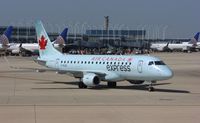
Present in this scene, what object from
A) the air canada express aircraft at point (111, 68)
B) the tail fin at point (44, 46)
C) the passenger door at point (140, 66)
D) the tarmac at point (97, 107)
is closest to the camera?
the tarmac at point (97, 107)

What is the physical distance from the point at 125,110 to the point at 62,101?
484 cm

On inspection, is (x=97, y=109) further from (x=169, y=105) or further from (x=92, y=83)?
(x=92, y=83)

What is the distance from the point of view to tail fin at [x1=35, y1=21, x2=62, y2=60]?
40200 millimetres

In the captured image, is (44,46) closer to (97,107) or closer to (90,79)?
(90,79)

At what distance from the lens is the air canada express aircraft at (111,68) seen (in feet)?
107

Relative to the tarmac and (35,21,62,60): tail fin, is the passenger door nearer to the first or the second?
the tarmac

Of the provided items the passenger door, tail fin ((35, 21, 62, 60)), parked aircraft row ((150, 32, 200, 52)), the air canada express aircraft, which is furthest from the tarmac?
parked aircraft row ((150, 32, 200, 52))

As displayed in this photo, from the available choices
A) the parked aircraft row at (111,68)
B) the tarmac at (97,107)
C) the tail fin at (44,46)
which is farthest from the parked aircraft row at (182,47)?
the tarmac at (97,107)

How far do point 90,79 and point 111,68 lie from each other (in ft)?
6.67

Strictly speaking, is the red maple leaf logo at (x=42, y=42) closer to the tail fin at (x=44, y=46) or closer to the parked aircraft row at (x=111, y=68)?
the tail fin at (x=44, y=46)

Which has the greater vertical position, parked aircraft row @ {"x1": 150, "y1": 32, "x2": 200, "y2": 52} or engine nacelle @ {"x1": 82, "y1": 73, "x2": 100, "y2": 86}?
parked aircraft row @ {"x1": 150, "y1": 32, "x2": 200, "y2": 52}

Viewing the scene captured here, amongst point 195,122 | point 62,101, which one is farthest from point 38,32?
point 195,122

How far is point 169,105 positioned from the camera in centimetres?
2384

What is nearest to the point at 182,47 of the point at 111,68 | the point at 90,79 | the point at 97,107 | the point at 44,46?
the point at 44,46
